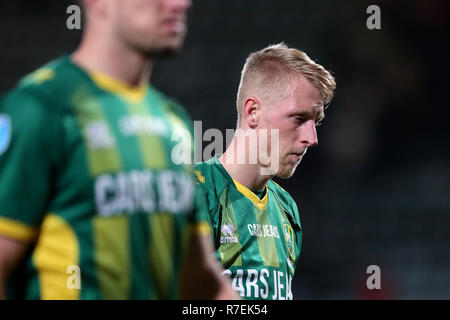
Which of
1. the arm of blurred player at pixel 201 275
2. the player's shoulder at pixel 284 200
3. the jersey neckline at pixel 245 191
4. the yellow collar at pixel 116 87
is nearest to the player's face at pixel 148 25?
the yellow collar at pixel 116 87

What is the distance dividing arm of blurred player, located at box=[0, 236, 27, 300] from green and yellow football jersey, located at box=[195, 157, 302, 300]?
5.03ft

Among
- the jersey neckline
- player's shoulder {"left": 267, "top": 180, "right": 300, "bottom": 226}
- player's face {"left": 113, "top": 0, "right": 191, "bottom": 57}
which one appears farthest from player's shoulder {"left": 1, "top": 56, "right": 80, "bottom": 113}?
player's shoulder {"left": 267, "top": 180, "right": 300, "bottom": 226}

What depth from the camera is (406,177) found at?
10.2 meters

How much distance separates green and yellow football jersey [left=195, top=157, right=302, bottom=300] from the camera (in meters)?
3.45

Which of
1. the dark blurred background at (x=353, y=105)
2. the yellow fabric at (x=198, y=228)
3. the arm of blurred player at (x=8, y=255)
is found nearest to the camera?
the arm of blurred player at (x=8, y=255)

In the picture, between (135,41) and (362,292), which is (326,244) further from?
(135,41)

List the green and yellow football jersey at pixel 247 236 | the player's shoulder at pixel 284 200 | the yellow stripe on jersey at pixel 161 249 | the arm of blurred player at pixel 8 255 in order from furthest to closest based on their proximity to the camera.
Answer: the player's shoulder at pixel 284 200, the green and yellow football jersey at pixel 247 236, the yellow stripe on jersey at pixel 161 249, the arm of blurred player at pixel 8 255

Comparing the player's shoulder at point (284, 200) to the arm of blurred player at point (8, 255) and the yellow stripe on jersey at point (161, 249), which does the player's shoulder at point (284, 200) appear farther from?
the arm of blurred player at point (8, 255)

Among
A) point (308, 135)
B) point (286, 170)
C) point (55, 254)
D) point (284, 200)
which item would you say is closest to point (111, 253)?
point (55, 254)

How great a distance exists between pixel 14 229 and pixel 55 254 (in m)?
0.12

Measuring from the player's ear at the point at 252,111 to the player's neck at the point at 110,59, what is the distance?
1.76 meters

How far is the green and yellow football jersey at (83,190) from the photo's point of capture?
1843 millimetres

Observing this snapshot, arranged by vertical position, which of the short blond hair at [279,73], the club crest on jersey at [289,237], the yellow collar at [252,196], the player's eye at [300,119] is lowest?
the club crest on jersey at [289,237]
